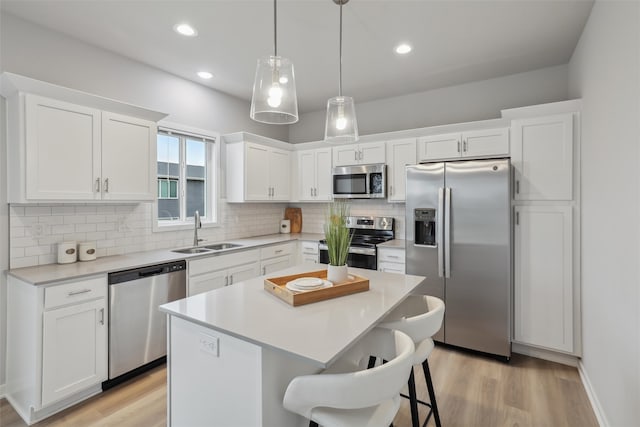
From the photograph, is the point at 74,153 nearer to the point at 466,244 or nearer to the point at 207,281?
the point at 207,281

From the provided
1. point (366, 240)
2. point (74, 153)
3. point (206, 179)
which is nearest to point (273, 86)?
point (74, 153)

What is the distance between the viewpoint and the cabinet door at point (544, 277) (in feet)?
9.19

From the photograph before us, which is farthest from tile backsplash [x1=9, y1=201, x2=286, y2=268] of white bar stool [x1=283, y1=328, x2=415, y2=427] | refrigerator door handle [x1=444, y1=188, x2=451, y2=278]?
refrigerator door handle [x1=444, y1=188, x2=451, y2=278]

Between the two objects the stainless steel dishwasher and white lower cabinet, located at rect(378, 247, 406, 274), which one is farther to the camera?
white lower cabinet, located at rect(378, 247, 406, 274)

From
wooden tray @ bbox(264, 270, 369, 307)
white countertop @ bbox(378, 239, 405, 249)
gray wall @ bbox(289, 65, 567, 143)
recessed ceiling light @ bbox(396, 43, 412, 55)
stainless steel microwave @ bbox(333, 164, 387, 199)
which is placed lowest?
wooden tray @ bbox(264, 270, 369, 307)

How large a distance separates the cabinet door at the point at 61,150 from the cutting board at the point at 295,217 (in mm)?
2778

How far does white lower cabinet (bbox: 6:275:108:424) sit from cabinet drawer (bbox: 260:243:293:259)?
1729 mm

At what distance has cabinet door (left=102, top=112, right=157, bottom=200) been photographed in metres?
2.65

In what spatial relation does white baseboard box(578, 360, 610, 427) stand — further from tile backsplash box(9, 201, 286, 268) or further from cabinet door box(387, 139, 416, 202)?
tile backsplash box(9, 201, 286, 268)

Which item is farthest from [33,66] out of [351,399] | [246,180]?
[351,399]

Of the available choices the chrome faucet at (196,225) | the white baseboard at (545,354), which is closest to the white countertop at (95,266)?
the chrome faucet at (196,225)

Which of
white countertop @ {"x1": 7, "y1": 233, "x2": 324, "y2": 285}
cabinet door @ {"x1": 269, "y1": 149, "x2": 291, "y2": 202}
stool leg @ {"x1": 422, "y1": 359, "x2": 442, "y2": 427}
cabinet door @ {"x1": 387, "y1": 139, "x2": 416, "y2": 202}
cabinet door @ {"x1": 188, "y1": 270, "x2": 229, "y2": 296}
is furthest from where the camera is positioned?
cabinet door @ {"x1": 269, "y1": 149, "x2": 291, "y2": 202}

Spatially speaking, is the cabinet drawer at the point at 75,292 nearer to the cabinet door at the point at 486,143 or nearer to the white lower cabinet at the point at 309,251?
the white lower cabinet at the point at 309,251

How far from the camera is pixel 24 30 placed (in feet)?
8.04
